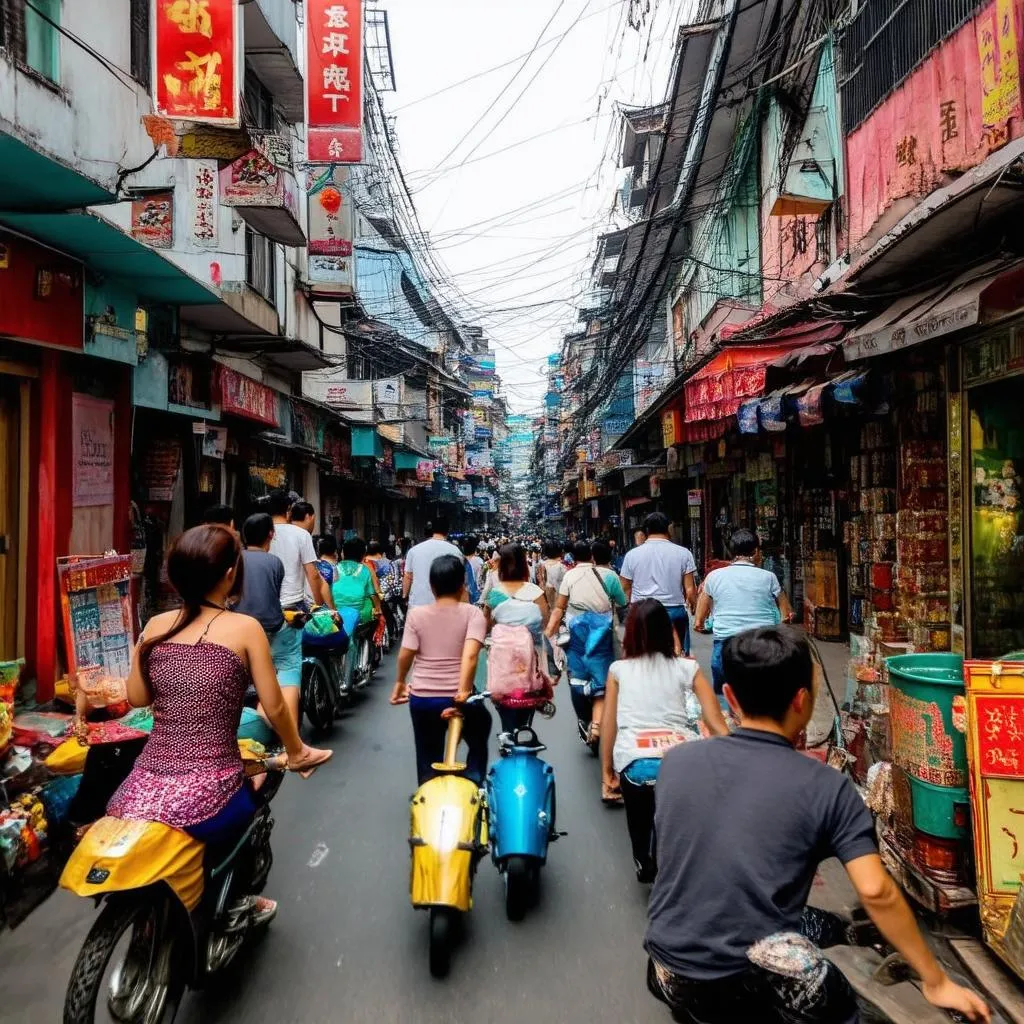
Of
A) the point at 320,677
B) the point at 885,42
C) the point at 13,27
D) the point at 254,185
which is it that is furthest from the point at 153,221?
the point at 885,42

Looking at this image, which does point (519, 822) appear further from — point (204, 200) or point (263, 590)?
point (204, 200)

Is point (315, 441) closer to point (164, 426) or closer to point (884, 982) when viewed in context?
point (164, 426)

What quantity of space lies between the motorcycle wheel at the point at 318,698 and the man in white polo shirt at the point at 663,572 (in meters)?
2.90

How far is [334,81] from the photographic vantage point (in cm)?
1110

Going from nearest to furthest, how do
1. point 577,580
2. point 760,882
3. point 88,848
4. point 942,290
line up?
point 760,882 < point 88,848 < point 942,290 < point 577,580

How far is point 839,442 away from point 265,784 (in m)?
9.87

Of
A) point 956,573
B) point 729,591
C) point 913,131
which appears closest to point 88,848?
point 729,591

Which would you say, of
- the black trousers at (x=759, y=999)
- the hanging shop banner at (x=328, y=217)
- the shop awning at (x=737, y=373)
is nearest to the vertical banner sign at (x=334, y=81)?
the hanging shop banner at (x=328, y=217)

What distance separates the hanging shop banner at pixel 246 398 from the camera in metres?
12.4

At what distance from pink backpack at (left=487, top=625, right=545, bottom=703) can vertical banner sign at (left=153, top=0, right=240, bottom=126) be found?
5887 mm

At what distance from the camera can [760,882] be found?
1982 millimetres

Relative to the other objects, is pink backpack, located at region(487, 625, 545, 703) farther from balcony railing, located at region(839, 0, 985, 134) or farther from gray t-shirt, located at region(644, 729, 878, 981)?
balcony railing, located at region(839, 0, 985, 134)

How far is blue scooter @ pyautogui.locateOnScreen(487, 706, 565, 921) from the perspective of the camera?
159 inches

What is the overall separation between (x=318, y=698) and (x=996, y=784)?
5739 millimetres
